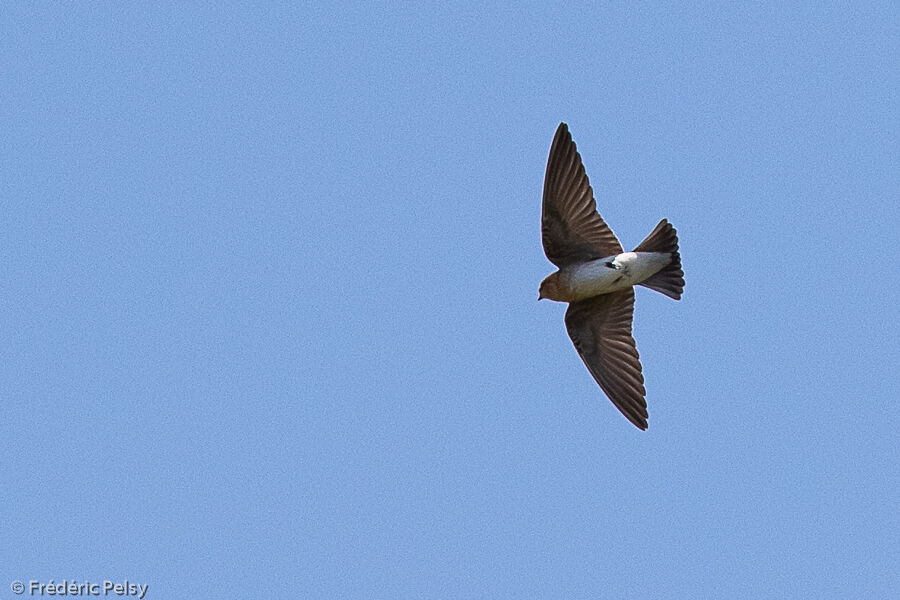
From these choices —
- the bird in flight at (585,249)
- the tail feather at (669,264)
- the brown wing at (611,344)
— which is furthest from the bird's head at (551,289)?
the tail feather at (669,264)

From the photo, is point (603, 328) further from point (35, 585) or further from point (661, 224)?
point (35, 585)

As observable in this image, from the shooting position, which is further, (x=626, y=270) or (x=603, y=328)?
(x=603, y=328)

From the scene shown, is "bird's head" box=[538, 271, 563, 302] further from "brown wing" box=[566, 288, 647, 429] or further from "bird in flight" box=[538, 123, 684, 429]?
"brown wing" box=[566, 288, 647, 429]

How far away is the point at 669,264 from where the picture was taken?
818 cm

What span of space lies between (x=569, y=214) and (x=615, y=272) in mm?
468

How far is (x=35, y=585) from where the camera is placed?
7035mm

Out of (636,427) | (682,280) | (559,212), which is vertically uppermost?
(559,212)

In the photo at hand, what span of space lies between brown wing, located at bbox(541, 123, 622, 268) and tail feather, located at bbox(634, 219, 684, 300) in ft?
0.71

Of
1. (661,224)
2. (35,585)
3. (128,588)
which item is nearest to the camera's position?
(35,585)

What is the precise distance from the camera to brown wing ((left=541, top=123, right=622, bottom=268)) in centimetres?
813

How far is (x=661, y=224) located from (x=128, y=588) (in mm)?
3932

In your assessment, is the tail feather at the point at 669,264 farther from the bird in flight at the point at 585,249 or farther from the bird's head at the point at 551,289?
the bird's head at the point at 551,289

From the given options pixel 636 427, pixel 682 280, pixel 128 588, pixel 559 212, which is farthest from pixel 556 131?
pixel 128 588

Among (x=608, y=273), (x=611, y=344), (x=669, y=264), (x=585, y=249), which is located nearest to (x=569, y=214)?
(x=585, y=249)
